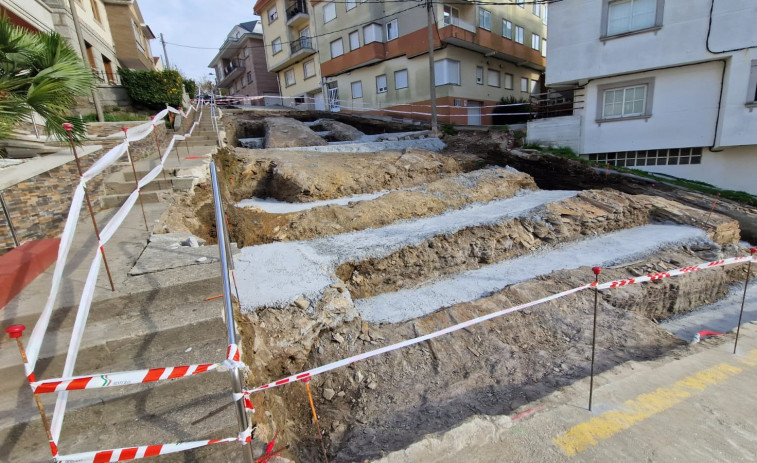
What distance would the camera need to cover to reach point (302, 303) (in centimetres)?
436

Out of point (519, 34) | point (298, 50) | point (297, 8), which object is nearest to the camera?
point (519, 34)

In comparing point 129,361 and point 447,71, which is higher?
point 447,71

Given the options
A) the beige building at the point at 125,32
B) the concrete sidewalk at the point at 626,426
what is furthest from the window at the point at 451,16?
the concrete sidewalk at the point at 626,426

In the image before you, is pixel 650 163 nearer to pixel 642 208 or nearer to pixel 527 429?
pixel 642 208

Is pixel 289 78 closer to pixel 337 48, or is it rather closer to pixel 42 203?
pixel 337 48

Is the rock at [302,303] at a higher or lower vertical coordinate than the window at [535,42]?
lower

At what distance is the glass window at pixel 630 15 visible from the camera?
11766 millimetres

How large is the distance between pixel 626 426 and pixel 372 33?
22.3m

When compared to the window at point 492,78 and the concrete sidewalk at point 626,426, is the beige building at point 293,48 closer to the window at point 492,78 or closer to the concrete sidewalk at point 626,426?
the window at point 492,78

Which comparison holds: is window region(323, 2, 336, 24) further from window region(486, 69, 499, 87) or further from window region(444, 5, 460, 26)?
window region(486, 69, 499, 87)

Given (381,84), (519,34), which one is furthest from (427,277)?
(519,34)

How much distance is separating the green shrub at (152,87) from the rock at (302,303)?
12.0 meters

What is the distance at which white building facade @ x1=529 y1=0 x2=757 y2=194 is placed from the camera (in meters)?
10.8

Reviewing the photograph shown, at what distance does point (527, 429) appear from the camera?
8.22 feet
